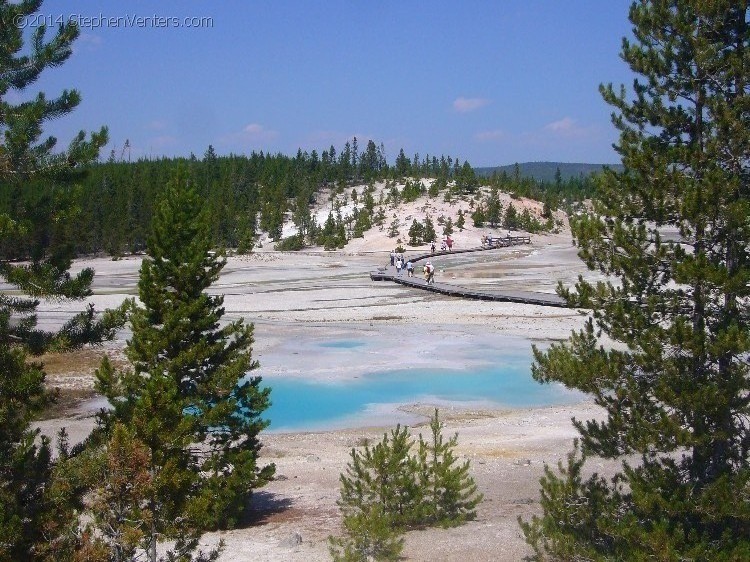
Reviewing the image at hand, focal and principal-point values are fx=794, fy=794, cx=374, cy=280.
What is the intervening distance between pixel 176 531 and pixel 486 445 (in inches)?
414

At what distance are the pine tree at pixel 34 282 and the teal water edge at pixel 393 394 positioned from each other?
12.2m

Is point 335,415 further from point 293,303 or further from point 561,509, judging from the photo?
point 293,303

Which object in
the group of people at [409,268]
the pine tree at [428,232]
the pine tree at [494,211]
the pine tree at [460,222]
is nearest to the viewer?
the group of people at [409,268]

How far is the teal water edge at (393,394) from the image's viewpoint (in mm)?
21734

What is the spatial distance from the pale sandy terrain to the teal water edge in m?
0.67

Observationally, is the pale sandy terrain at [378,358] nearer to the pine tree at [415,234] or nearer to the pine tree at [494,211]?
the pine tree at [415,234]

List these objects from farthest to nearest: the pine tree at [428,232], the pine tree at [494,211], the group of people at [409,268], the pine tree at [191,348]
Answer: the pine tree at [494,211] < the pine tree at [428,232] < the group of people at [409,268] < the pine tree at [191,348]

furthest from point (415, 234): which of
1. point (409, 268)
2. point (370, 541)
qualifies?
point (370, 541)

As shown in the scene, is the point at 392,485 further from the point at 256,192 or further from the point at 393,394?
the point at 256,192

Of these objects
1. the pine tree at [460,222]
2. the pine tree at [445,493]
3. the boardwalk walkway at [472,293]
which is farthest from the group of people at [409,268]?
the pine tree at [445,493]

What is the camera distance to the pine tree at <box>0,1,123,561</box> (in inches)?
330

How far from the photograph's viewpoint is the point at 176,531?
880cm

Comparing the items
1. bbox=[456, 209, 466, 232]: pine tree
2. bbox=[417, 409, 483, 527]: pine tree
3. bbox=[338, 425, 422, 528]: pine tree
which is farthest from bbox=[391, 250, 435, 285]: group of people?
bbox=[338, 425, 422, 528]: pine tree

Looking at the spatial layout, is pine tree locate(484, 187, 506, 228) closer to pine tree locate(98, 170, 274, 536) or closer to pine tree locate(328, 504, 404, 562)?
pine tree locate(98, 170, 274, 536)
